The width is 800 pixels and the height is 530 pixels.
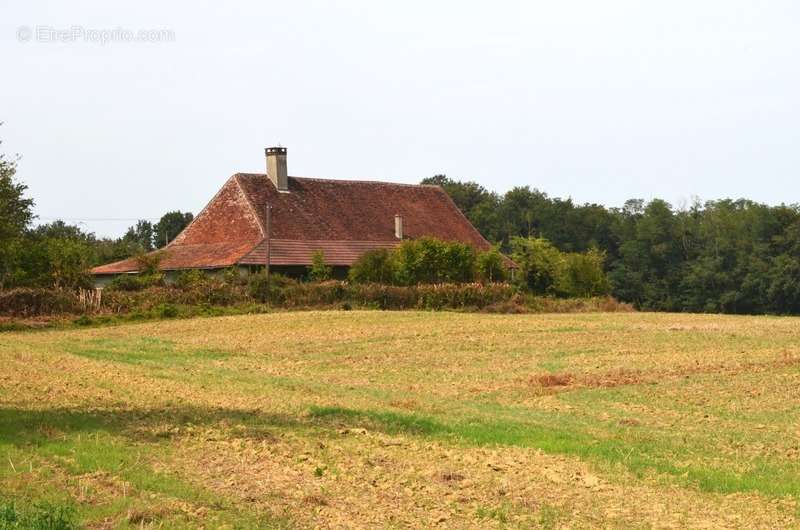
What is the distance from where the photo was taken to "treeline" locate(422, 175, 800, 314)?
87.9 meters

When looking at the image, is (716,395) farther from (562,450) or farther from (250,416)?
(250,416)

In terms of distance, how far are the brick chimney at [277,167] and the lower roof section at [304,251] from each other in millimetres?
5952

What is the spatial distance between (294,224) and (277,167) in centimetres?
519

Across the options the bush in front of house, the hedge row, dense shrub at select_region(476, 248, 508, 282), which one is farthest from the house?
dense shrub at select_region(476, 248, 508, 282)

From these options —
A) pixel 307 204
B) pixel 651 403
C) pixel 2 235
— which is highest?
pixel 307 204

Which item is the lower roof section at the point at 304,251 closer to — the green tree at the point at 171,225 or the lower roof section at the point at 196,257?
the lower roof section at the point at 196,257

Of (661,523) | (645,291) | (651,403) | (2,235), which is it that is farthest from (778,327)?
(645,291)

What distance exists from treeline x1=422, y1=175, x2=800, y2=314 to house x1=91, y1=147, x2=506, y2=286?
41.0ft

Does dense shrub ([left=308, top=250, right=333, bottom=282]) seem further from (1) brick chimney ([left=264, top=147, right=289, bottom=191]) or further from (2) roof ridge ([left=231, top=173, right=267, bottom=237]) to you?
(1) brick chimney ([left=264, top=147, right=289, bottom=191])

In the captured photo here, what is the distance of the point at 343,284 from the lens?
167 feet

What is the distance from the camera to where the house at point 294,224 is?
187 feet

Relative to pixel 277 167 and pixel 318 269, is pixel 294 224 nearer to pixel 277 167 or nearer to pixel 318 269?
pixel 277 167

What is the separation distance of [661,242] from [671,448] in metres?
89.4

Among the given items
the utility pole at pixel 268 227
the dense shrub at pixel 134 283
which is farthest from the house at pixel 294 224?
the dense shrub at pixel 134 283
